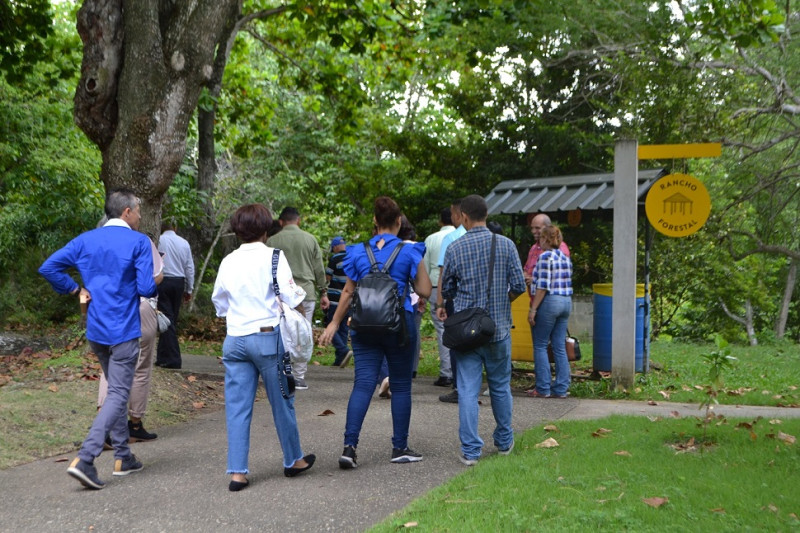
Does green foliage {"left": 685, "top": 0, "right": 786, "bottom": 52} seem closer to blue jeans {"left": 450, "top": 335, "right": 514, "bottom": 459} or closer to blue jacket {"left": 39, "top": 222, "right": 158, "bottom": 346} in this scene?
blue jeans {"left": 450, "top": 335, "right": 514, "bottom": 459}

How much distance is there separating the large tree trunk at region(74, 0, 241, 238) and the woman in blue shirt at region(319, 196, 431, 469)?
11.0ft

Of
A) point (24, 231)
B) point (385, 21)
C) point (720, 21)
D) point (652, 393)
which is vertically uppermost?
point (385, 21)

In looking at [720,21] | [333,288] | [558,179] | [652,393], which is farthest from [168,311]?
[720,21]

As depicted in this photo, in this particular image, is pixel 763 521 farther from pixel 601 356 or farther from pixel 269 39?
pixel 269 39

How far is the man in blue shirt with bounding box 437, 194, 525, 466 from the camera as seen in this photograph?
20.7ft

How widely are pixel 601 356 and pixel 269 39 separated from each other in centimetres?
1132

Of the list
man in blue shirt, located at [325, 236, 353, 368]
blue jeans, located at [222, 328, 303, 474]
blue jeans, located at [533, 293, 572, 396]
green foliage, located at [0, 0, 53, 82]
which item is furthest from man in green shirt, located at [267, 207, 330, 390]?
green foliage, located at [0, 0, 53, 82]

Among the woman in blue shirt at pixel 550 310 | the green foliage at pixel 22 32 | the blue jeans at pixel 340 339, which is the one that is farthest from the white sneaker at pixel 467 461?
the green foliage at pixel 22 32

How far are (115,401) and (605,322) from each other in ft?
19.5

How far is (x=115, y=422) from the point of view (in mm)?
6016

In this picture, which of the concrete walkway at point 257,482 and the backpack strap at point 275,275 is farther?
the backpack strap at point 275,275

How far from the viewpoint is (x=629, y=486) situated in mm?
5348

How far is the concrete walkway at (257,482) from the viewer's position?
5.22m

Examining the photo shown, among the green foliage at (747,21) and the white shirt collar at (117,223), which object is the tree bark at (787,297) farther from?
the white shirt collar at (117,223)
